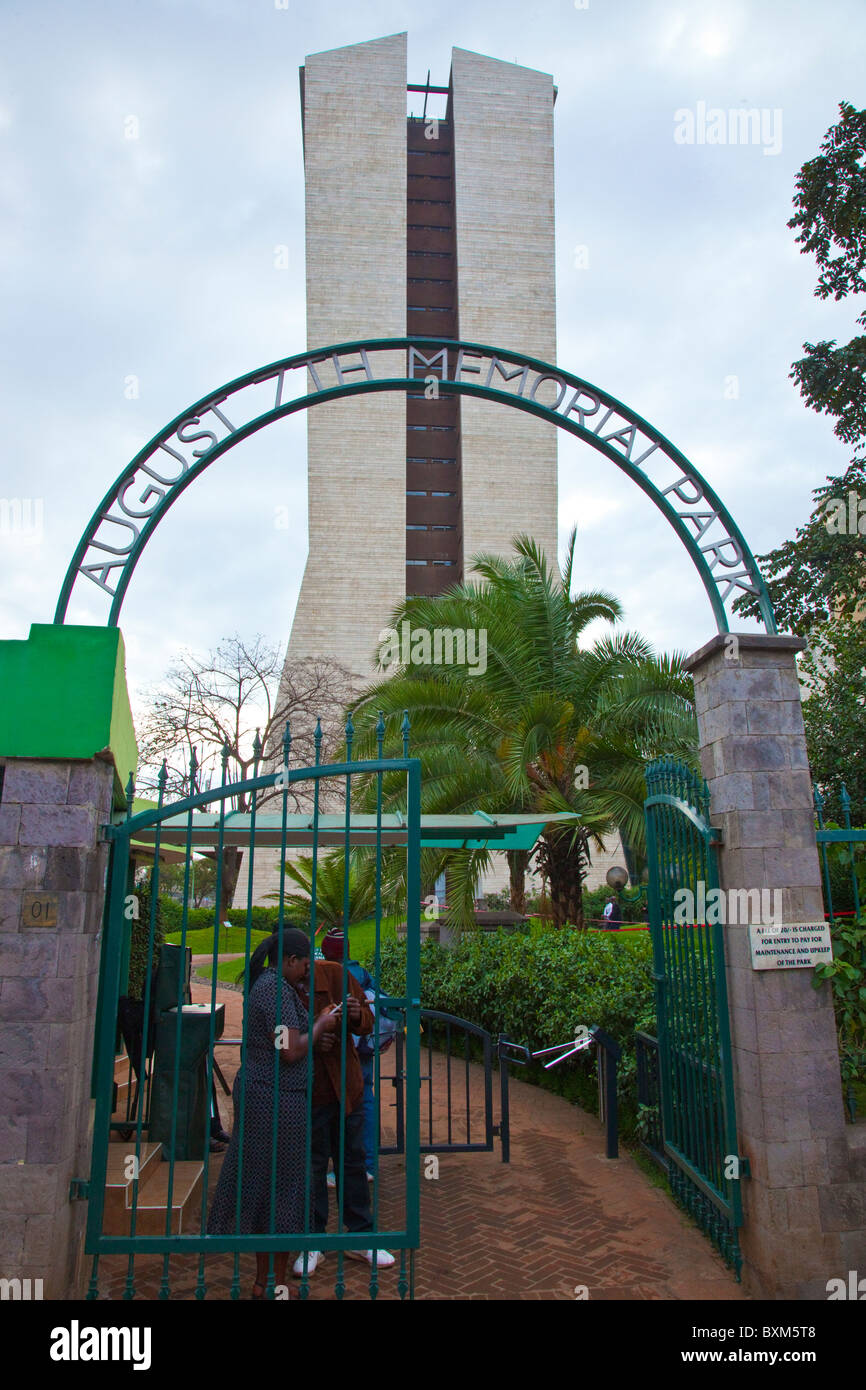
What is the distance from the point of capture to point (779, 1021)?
4.54 metres

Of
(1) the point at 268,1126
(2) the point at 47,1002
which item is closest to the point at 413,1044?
(1) the point at 268,1126

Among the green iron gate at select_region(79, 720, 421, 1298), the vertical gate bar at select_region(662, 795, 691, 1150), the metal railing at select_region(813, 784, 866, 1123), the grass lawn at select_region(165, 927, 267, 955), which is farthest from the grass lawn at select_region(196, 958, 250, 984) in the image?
the metal railing at select_region(813, 784, 866, 1123)

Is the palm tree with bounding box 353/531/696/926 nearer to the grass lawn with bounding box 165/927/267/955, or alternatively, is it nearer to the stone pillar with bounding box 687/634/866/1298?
the stone pillar with bounding box 687/634/866/1298

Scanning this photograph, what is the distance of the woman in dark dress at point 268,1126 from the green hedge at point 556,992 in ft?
11.1

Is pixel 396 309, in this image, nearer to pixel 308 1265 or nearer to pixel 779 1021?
pixel 779 1021

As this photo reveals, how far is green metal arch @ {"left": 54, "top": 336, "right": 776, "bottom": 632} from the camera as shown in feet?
16.4

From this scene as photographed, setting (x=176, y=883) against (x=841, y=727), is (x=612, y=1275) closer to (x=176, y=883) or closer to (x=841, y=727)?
(x=841, y=727)

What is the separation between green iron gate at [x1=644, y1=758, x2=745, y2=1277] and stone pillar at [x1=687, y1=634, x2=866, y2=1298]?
8 centimetres

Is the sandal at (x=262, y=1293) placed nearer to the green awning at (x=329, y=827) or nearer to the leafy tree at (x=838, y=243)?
the green awning at (x=329, y=827)

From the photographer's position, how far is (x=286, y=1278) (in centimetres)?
426

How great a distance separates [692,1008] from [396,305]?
3145 cm

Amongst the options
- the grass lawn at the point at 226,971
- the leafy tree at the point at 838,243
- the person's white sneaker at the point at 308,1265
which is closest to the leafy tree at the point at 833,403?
the leafy tree at the point at 838,243

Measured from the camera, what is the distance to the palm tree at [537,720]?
1082 centimetres
